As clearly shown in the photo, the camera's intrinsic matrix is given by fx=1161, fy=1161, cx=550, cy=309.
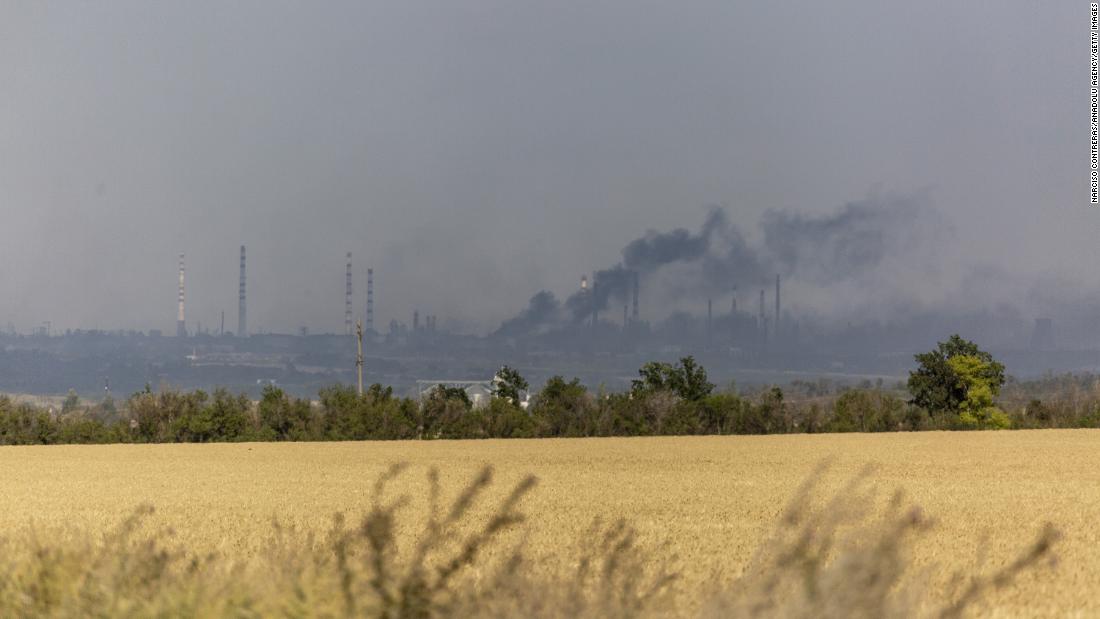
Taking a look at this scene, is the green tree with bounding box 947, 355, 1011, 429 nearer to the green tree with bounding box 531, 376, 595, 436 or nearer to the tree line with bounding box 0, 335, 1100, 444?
the tree line with bounding box 0, 335, 1100, 444

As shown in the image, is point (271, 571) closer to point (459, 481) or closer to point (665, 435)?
point (459, 481)

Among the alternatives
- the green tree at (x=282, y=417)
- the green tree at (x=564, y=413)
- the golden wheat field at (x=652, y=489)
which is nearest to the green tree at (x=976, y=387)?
the golden wheat field at (x=652, y=489)

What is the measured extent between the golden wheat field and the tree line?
14.9 feet

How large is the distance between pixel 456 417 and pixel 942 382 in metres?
26.6

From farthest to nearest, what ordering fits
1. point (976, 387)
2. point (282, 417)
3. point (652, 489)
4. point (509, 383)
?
1. point (509, 383)
2. point (976, 387)
3. point (282, 417)
4. point (652, 489)

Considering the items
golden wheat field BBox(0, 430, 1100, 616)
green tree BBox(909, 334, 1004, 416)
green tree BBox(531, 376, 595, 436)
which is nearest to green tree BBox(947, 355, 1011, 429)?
green tree BBox(909, 334, 1004, 416)

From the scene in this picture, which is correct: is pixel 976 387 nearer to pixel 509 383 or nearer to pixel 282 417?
pixel 509 383

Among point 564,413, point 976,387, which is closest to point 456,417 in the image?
point 564,413

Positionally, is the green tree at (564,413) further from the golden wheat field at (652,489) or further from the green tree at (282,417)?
the green tree at (282,417)

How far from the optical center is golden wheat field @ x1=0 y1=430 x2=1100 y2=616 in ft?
41.4

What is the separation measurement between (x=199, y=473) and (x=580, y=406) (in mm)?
21927

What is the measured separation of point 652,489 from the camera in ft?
73.3

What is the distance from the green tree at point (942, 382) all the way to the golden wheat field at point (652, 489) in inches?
571

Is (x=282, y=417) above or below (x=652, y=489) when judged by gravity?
below
